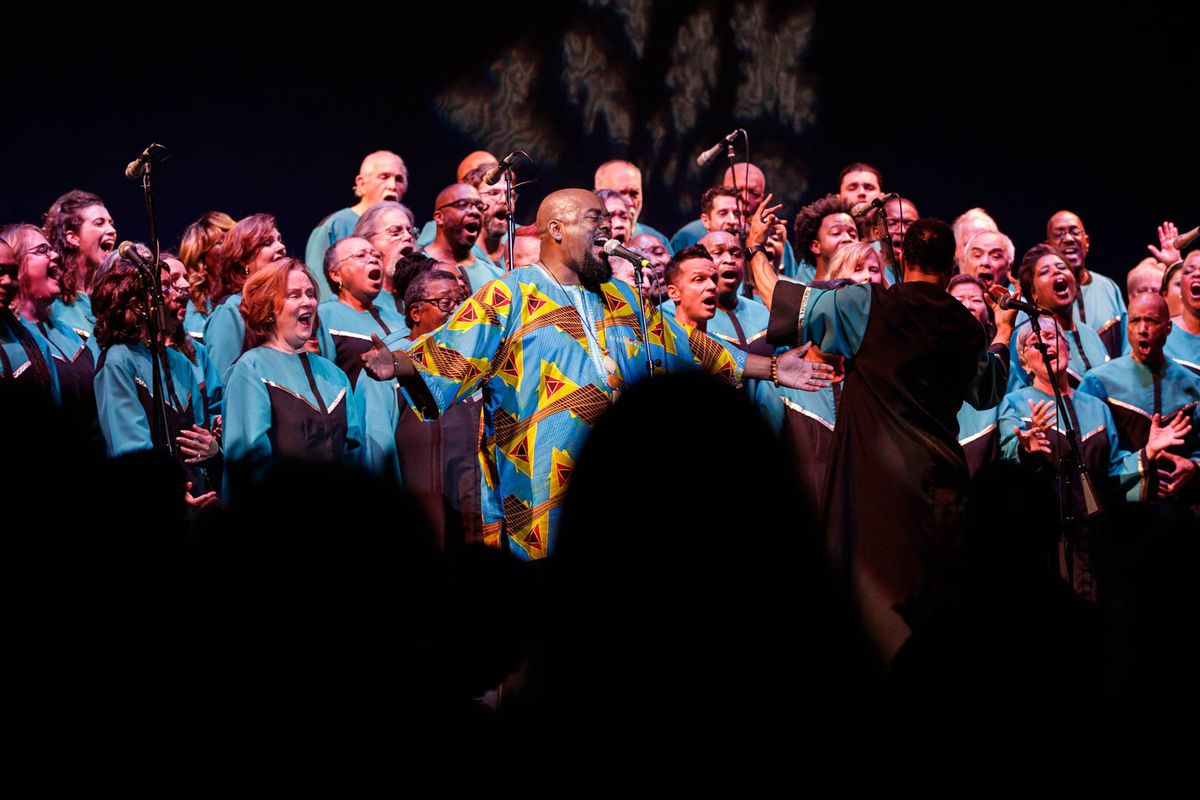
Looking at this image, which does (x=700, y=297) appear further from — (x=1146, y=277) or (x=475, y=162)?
(x=1146, y=277)

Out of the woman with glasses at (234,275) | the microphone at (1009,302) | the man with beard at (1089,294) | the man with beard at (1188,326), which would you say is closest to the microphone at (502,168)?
the woman with glasses at (234,275)

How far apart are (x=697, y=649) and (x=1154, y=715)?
1976 mm

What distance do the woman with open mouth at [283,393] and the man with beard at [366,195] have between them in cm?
167

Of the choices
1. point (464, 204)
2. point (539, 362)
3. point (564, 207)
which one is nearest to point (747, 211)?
point (464, 204)

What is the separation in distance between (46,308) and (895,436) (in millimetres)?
3681

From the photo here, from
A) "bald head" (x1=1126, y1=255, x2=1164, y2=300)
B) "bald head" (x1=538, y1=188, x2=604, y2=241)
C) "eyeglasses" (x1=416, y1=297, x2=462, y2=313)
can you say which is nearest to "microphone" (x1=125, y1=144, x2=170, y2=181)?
"eyeglasses" (x1=416, y1=297, x2=462, y2=313)

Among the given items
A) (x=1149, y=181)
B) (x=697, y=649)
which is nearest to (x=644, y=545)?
(x=697, y=649)

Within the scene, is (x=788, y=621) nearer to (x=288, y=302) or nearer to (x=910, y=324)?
(x=910, y=324)

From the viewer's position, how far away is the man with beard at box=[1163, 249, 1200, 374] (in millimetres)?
7000

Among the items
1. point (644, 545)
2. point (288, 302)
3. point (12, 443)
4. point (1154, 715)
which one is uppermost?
point (288, 302)

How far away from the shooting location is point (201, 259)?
21.6ft

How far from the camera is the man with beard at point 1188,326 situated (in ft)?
23.0

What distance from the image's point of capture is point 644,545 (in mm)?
3750

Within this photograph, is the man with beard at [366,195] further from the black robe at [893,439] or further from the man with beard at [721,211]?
the black robe at [893,439]
